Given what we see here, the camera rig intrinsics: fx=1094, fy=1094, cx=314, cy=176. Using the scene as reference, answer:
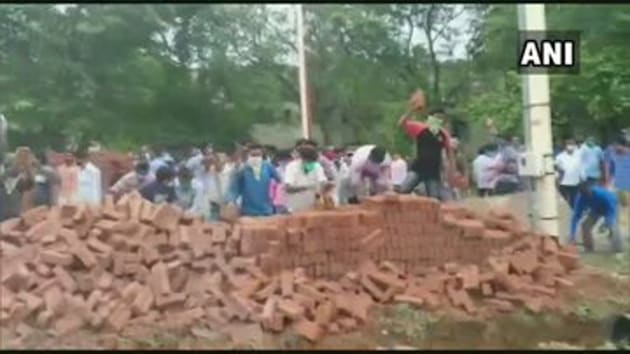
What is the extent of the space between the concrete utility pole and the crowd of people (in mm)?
1422

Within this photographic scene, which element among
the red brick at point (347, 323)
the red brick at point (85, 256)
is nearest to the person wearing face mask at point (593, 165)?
the red brick at point (347, 323)

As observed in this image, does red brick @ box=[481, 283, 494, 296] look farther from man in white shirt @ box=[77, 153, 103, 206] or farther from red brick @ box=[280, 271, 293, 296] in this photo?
man in white shirt @ box=[77, 153, 103, 206]

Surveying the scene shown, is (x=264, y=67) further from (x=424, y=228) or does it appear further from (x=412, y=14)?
(x=424, y=228)

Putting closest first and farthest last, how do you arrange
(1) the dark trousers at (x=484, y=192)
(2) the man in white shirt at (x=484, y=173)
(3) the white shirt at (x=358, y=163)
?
(3) the white shirt at (x=358, y=163) → (1) the dark trousers at (x=484, y=192) → (2) the man in white shirt at (x=484, y=173)

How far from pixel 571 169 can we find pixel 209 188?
4313 mm

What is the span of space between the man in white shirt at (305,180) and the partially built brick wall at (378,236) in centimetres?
264

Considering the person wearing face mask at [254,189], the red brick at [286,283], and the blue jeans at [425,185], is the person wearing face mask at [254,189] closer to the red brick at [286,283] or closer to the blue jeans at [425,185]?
the blue jeans at [425,185]

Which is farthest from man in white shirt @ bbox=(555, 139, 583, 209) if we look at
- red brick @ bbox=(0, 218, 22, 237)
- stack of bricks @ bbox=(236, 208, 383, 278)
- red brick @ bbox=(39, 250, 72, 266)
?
red brick @ bbox=(39, 250, 72, 266)

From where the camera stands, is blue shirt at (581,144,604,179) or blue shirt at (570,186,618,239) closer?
blue shirt at (570,186,618,239)

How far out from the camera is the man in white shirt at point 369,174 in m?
11.9

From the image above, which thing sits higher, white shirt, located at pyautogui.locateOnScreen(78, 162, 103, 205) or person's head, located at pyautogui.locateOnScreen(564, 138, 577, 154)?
person's head, located at pyautogui.locateOnScreen(564, 138, 577, 154)

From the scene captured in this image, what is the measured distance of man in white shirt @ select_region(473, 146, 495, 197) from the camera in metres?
15.7

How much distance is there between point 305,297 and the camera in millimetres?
6836

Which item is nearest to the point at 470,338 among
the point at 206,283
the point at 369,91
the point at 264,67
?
the point at 206,283
